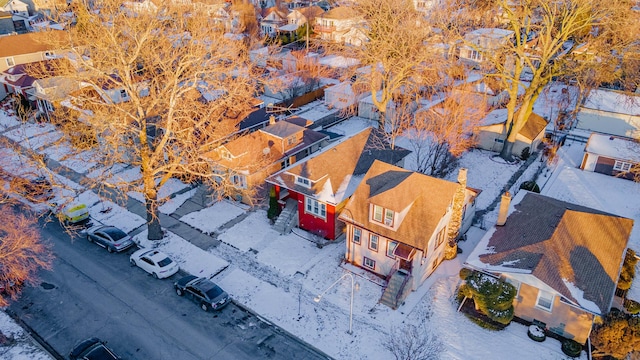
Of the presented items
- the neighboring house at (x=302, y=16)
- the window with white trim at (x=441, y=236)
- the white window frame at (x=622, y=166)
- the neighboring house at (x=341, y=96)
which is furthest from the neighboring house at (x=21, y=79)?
the white window frame at (x=622, y=166)

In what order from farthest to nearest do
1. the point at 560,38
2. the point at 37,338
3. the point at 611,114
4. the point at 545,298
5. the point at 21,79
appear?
the point at 21,79
the point at 611,114
the point at 560,38
the point at 37,338
the point at 545,298

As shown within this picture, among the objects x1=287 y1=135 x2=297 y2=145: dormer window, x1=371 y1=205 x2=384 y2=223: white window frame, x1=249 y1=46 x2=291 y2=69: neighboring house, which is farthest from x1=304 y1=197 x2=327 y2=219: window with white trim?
x1=249 y1=46 x2=291 y2=69: neighboring house

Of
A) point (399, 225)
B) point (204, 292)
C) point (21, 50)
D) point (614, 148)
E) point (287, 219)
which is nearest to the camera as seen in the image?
point (204, 292)

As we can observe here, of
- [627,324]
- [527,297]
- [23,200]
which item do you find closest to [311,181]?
[527,297]

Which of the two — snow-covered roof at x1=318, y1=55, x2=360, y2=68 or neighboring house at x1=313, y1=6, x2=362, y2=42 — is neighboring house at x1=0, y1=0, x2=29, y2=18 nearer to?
neighboring house at x1=313, y1=6, x2=362, y2=42

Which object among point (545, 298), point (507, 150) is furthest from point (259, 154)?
point (507, 150)

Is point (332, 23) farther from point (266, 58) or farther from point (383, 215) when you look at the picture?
point (383, 215)
